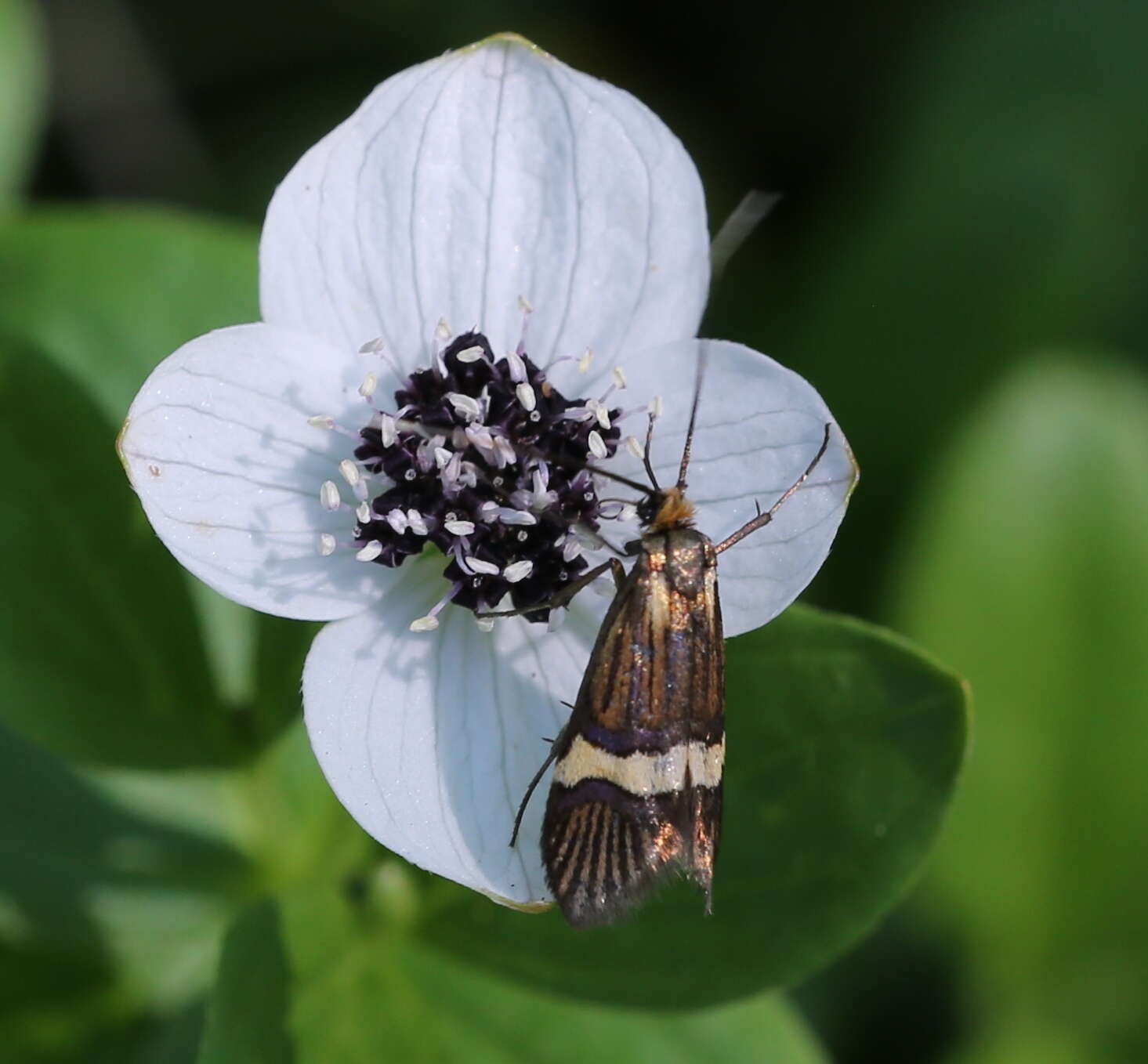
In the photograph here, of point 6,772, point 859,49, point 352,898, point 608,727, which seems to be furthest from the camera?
point 859,49

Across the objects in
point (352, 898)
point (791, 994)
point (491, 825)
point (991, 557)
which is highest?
point (491, 825)

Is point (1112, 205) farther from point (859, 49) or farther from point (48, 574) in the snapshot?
point (48, 574)

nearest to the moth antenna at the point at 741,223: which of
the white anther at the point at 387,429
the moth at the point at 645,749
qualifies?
the moth at the point at 645,749

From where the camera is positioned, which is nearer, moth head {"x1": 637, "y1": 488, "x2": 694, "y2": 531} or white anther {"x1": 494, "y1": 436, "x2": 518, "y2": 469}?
moth head {"x1": 637, "y1": 488, "x2": 694, "y2": 531}

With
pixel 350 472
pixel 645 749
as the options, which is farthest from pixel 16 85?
pixel 645 749

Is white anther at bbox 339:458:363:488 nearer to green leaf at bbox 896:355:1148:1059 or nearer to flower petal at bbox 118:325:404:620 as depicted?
flower petal at bbox 118:325:404:620

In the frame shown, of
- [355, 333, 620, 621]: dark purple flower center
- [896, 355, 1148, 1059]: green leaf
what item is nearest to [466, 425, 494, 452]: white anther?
[355, 333, 620, 621]: dark purple flower center

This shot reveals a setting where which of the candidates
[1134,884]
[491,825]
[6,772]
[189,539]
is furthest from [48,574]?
[1134,884]
